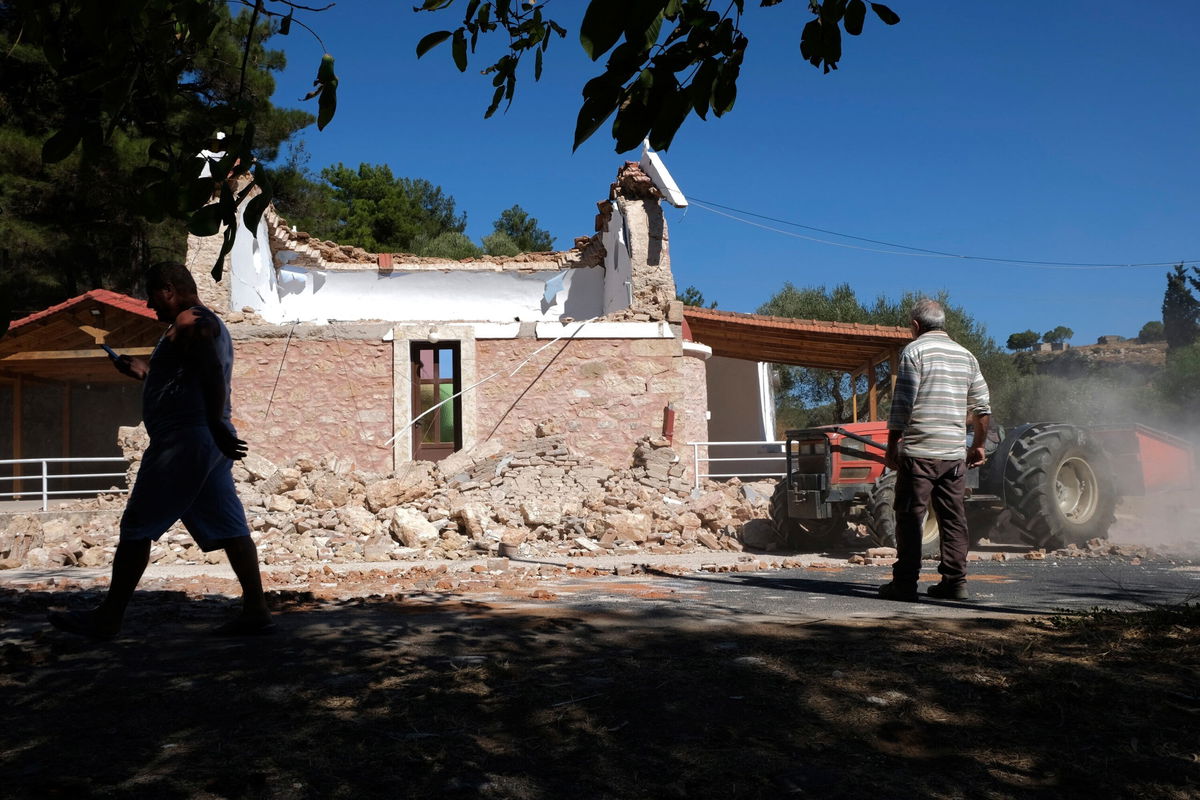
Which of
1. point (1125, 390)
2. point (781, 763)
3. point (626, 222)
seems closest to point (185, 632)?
point (781, 763)

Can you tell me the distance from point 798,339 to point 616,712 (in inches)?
557

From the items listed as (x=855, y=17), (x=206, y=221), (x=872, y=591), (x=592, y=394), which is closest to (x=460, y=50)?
(x=206, y=221)

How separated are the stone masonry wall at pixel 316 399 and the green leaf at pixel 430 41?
1212 cm

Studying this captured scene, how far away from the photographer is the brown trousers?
17.5 ft

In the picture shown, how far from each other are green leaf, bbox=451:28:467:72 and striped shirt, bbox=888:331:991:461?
339 cm

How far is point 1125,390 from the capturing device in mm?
45219

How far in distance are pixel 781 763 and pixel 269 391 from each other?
→ 13.1 m

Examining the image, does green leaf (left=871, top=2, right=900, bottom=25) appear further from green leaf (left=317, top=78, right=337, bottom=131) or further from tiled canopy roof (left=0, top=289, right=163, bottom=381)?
tiled canopy roof (left=0, top=289, right=163, bottom=381)

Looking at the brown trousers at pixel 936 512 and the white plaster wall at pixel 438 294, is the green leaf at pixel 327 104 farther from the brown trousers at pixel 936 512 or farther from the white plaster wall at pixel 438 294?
the white plaster wall at pixel 438 294

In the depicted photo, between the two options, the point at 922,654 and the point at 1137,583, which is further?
the point at 1137,583

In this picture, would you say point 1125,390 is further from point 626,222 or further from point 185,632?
point 185,632

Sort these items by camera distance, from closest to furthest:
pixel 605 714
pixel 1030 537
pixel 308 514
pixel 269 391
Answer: pixel 605 714 < pixel 1030 537 < pixel 308 514 < pixel 269 391

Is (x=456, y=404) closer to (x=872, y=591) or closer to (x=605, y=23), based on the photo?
(x=872, y=591)

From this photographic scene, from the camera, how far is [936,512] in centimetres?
537
